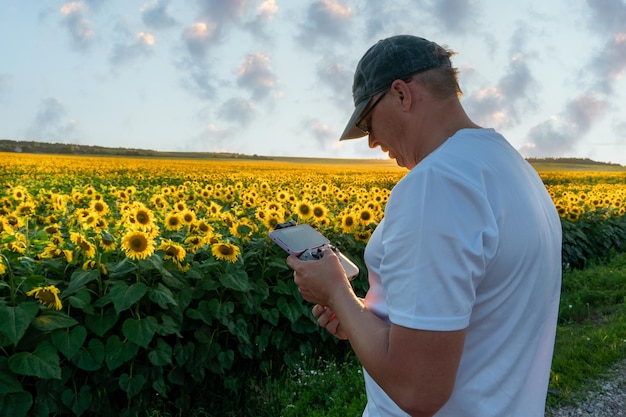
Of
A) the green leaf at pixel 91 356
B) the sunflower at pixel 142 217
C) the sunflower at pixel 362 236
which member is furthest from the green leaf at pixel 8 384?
the sunflower at pixel 362 236

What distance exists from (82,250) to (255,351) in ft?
4.83

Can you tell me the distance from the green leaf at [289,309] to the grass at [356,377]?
1.33ft

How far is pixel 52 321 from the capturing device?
3357 millimetres

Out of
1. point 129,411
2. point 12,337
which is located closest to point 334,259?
point 12,337

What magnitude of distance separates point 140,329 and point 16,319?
2.23 feet

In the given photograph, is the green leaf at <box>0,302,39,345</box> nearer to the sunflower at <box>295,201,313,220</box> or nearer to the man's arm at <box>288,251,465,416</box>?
the man's arm at <box>288,251,465,416</box>

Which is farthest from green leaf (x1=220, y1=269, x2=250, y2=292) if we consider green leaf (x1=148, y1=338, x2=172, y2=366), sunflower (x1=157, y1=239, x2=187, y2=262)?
green leaf (x1=148, y1=338, x2=172, y2=366)

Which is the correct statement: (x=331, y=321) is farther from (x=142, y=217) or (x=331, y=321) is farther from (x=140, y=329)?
(x=142, y=217)

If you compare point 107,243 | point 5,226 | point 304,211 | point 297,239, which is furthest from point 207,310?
point 297,239

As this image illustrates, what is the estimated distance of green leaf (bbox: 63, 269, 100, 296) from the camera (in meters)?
3.57

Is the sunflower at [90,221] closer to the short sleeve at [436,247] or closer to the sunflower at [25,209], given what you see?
the sunflower at [25,209]

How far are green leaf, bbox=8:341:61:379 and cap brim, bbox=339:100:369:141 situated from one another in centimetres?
225

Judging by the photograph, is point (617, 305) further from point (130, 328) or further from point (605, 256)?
point (130, 328)

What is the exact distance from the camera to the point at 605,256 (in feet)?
33.3
